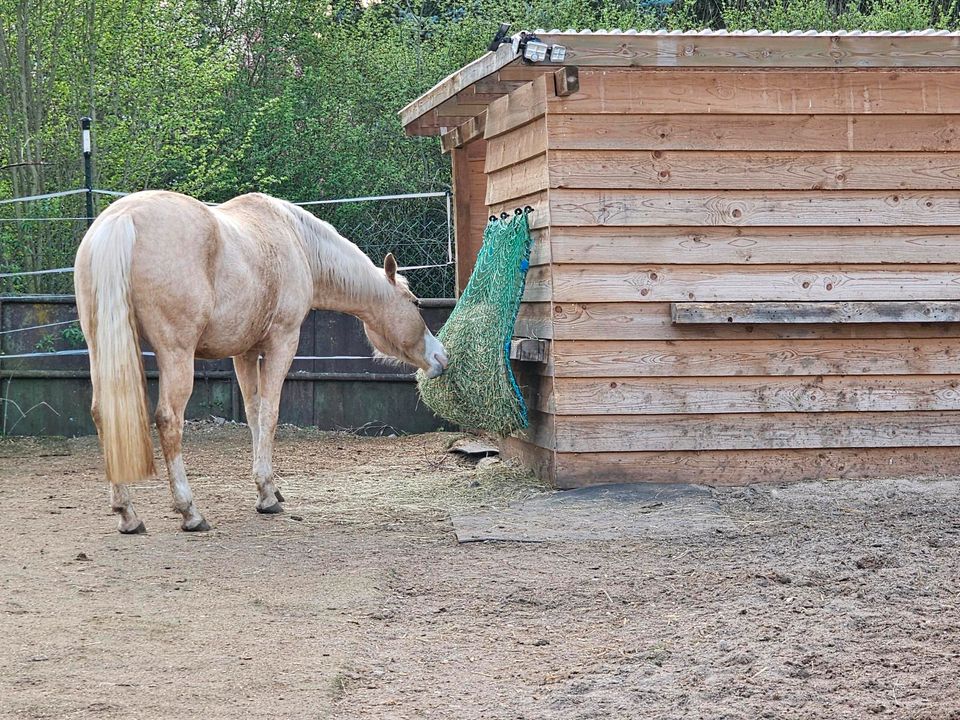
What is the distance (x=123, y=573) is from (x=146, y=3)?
6.43 metres

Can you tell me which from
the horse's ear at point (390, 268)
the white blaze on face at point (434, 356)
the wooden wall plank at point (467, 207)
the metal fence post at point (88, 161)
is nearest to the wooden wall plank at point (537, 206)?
the horse's ear at point (390, 268)

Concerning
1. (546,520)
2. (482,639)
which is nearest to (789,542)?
(546,520)

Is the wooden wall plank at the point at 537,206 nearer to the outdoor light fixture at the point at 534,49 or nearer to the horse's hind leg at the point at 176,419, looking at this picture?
the outdoor light fixture at the point at 534,49

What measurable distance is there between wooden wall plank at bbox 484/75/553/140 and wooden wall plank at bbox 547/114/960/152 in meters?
0.18

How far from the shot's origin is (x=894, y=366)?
6.03 m

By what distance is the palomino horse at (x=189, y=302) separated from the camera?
15.9ft

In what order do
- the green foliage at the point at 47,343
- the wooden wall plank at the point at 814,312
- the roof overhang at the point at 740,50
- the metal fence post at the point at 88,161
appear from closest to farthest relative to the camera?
the roof overhang at the point at 740,50 → the wooden wall plank at the point at 814,312 → the metal fence post at the point at 88,161 → the green foliage at the point at 47,343

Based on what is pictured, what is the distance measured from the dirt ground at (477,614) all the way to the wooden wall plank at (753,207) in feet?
4.64

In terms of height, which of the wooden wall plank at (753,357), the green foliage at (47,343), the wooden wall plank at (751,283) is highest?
the wooden wall plank at (751,283)

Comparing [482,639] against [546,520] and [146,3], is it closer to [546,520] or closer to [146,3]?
[546,520]

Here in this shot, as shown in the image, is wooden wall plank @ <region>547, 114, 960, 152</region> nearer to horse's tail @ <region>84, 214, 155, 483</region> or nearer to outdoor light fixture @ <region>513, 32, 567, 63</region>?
outdoor light fixture @ <region>513, 32, 567, 63</region>

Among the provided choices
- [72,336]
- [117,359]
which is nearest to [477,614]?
[117,359]

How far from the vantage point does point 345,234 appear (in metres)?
9.71

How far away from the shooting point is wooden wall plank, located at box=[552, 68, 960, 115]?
5.82 meters
